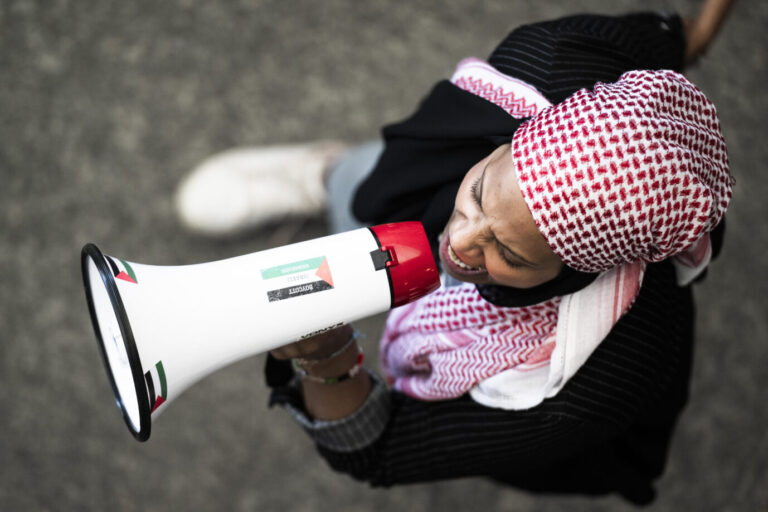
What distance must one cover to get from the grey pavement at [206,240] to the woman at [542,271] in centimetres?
62

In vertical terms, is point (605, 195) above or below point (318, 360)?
above

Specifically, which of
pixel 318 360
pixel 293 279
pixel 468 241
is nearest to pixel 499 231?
pixel 468 241

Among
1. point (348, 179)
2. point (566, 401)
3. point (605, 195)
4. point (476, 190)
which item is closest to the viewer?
point (605, 195)

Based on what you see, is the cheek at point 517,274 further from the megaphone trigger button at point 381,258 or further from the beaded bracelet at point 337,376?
the beaded bracelet at point 337,376

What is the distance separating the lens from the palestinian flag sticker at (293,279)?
25.1 inches

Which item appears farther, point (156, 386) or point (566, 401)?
point (566, 401)

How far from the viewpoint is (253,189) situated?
4.80 ft

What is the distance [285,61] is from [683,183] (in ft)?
4.30

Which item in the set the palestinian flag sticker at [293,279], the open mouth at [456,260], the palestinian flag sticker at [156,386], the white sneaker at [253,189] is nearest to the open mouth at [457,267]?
the open mouth at [456,260]

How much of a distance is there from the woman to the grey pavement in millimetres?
618

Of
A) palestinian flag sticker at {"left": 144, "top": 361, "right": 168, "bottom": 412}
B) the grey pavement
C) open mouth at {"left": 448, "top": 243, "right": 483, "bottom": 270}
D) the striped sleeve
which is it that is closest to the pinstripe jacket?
the striped sleeve

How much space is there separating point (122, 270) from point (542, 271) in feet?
1.52

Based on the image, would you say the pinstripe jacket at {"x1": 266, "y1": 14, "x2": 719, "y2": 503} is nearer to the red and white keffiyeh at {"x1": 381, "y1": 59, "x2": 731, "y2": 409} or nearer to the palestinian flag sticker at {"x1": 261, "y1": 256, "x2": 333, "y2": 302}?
the red and white keffiyeh at {"x1": 381, "y1": 59, "x2": 731, "y2": 409}

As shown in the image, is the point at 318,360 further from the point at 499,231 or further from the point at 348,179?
the point at 348,179
